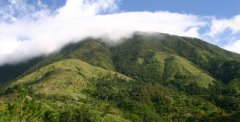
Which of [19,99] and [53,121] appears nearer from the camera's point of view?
[19,99]

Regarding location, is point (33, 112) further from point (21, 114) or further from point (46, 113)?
point (46, 113)

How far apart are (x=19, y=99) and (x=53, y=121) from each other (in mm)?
→ 68428

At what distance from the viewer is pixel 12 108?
127m

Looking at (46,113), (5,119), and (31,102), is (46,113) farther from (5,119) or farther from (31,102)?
(31,102)

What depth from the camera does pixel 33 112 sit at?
133m

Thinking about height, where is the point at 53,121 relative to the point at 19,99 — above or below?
below

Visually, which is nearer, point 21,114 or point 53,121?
point 21,114

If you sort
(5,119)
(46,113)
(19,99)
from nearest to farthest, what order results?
1. (19,99)
2. (5,119)
3. (46,113)

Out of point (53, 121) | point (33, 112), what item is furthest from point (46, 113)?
point (33, 112)

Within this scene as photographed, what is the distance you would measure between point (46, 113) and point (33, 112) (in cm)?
A: 5764

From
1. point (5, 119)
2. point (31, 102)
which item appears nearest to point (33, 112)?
point (31, 102)

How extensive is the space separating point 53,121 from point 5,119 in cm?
3995

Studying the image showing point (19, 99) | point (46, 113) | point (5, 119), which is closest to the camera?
point (19, 99)

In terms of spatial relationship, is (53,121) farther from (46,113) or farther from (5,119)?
(5,119)
